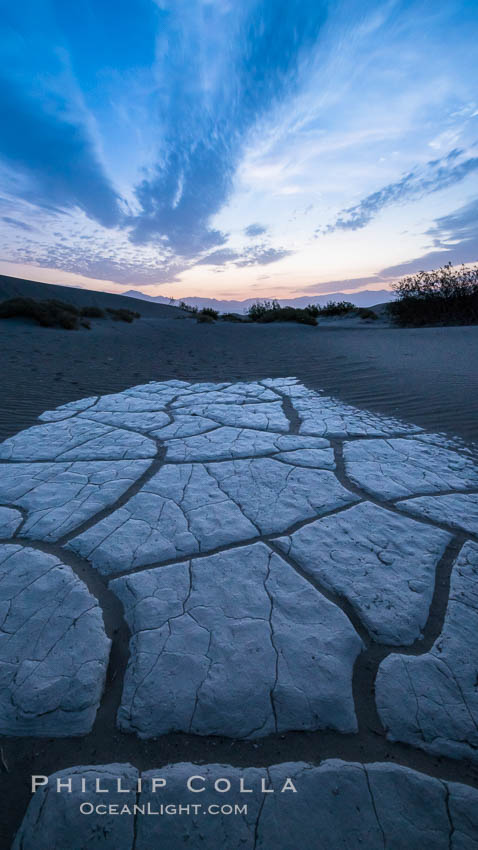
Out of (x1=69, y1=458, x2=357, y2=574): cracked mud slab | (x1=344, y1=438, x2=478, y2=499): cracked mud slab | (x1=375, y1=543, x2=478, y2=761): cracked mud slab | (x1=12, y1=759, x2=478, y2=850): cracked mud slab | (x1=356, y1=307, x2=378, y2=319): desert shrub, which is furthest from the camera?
(x1=356, y1=307, x2=378, y2=319): desert shrub

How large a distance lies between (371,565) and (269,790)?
2.79ft

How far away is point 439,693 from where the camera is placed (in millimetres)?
1022

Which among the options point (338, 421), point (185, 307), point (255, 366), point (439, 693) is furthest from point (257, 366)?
point (185, 307)

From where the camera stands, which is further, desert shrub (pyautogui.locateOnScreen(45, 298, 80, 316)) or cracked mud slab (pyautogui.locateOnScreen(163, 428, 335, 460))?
desert shrub (pyautogui.locateOnScreen(45, 298, 80, 316))

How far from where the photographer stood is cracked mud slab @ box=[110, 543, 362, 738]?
984mm

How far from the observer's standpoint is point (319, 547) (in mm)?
1604

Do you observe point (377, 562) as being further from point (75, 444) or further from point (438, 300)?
point (438, 300)

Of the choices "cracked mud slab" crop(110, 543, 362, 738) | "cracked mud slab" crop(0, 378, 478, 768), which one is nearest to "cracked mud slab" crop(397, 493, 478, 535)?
"cracked mud slab" crop(0, 378, 478, 768)

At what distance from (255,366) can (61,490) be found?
4.13m

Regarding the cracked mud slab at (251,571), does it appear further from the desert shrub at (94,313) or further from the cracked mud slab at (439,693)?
the desert shrub at (94,313)

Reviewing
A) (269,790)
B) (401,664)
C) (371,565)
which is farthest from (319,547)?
(269,790)

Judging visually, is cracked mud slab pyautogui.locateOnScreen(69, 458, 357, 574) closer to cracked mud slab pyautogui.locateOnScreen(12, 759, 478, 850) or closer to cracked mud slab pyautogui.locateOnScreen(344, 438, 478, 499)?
cracked mud slab pyautogui.locateOnScreen(344, 438, 478, 499)

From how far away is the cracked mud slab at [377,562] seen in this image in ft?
4.15

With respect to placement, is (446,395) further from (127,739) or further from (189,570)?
(127,739)
